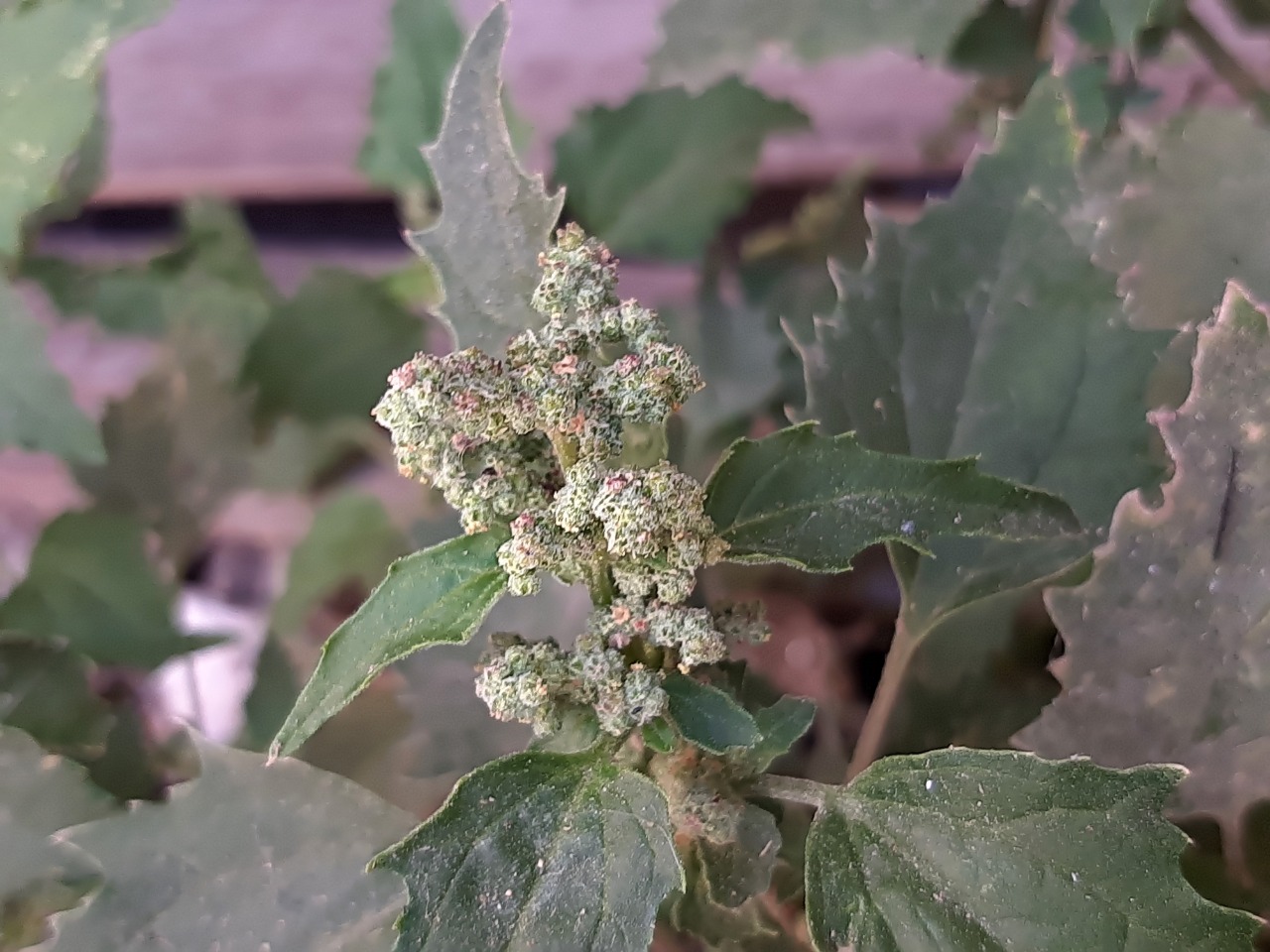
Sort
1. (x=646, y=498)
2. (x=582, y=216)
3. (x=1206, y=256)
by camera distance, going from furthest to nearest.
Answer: (x=582, y=216), (x=1206, y=256), (x=646, y=498)

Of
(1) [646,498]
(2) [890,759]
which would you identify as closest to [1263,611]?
(2) [890,759]

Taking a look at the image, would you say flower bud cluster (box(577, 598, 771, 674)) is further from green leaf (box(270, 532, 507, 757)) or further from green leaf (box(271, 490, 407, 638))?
green leaf (box(271, 490, 407, 638))

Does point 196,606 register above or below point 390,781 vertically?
below

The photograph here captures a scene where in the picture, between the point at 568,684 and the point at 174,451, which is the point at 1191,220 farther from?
the point at 174,451

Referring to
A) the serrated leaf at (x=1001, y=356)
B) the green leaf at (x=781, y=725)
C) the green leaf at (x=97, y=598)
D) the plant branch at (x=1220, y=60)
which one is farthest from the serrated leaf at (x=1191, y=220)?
the green leaf at (x=97, y=598)

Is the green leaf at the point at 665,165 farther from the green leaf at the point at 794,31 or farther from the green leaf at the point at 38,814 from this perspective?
the green leaf at the point at 38,814

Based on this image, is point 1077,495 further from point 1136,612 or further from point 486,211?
point 486,211

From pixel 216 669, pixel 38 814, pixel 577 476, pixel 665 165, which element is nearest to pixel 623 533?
pixel 577 476
